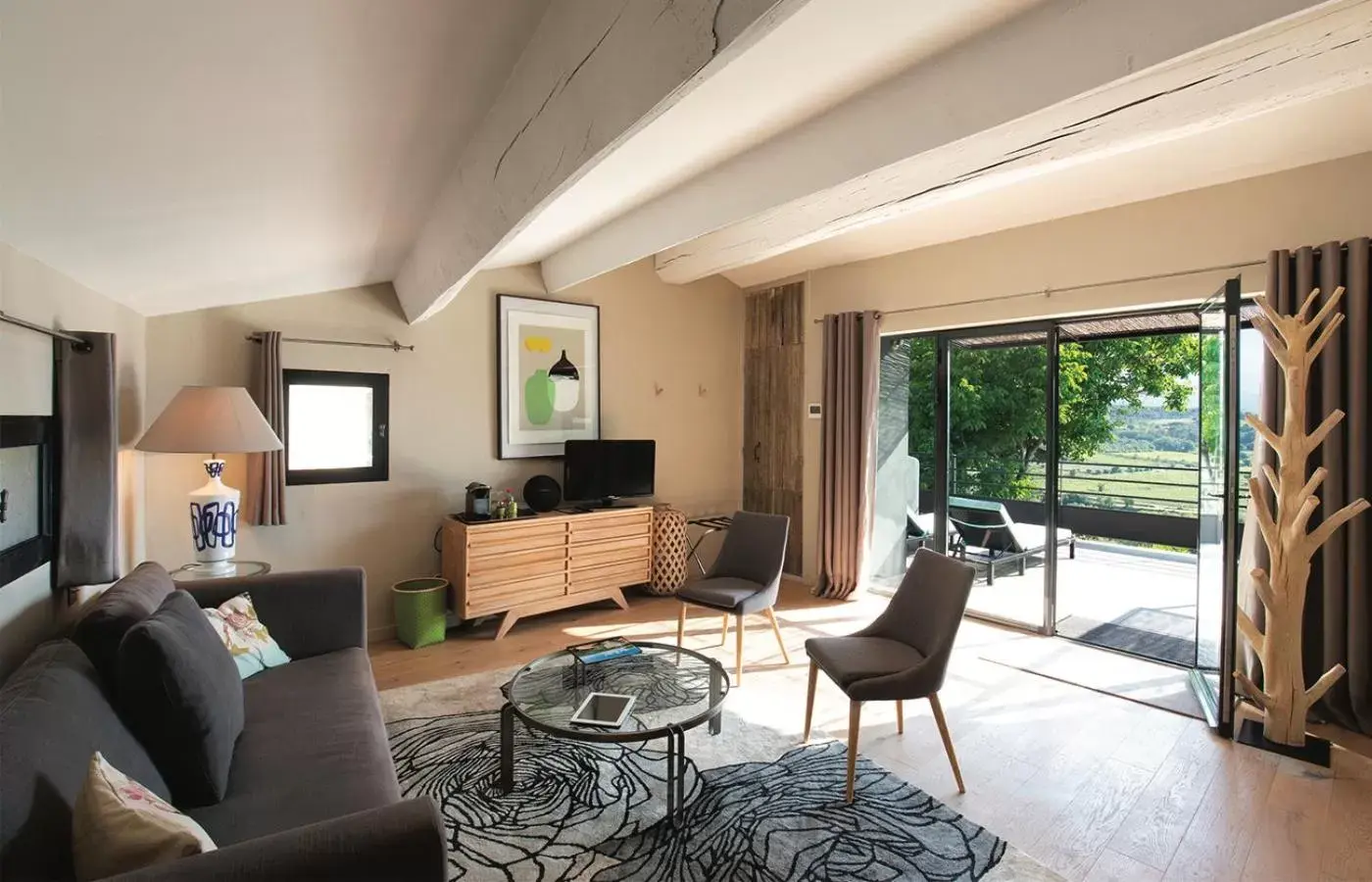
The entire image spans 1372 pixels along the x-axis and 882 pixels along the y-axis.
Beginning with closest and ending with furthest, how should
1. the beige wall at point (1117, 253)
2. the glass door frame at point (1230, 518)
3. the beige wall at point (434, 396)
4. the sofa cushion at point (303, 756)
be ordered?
the sofa cushion at point (303, 756)
the glass door frame at point (1230, 518)
the beige wall at point (1117, 253)
the beige wall at point (434, 396)

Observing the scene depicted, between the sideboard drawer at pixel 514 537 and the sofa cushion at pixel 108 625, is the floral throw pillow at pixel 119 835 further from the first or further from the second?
the sideboard drawer at pixel 514 537

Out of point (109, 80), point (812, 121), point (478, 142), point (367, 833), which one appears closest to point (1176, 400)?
point (812, 121)

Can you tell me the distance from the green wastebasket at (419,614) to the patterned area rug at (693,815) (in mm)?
1080

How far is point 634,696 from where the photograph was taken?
244 cm

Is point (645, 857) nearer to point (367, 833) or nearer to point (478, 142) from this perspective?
point (367, 833)

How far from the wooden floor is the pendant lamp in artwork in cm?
178

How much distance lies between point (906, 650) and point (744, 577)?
4.33 feet

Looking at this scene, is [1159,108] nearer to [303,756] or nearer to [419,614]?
[303,756]

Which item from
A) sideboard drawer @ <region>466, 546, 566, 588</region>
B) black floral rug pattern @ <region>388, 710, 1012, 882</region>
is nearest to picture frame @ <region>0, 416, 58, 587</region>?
black floral rug pattern @ <region>388, 710, 1012, 882</region>

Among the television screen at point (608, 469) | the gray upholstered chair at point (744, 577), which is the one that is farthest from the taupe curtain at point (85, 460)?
the television screen at point (608, 469)

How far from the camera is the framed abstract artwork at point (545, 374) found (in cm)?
462

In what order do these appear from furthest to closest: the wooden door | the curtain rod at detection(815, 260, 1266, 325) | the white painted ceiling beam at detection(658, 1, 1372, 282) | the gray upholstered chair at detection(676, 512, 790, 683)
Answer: the wooden door
the gray upholstered chair at detection(676, 512, 790, 683)
the curtain rod at detection(815, 260, 1266, 325)
the white painted ceiling beam at detection(658, 1, 1372, 282)

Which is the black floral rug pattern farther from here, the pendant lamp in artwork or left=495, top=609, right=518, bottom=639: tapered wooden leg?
the pendant lamp in artwork

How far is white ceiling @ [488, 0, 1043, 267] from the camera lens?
1.91 metres
